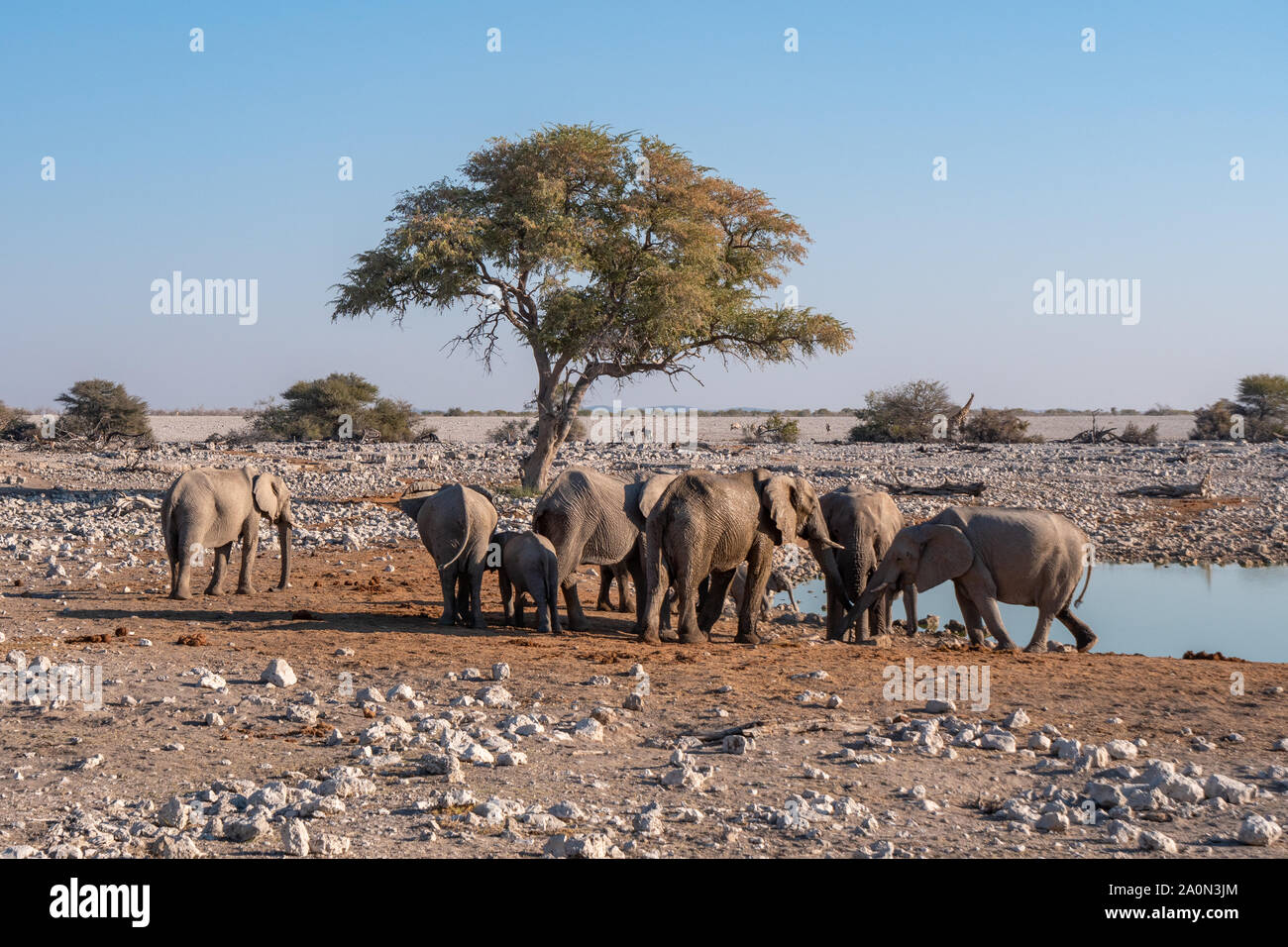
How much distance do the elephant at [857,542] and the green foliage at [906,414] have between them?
34.9m

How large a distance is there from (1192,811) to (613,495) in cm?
747

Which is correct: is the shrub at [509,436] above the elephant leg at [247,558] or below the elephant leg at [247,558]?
above

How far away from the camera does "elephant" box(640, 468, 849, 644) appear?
11.5 m

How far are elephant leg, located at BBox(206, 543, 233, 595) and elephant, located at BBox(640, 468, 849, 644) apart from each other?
5.03m

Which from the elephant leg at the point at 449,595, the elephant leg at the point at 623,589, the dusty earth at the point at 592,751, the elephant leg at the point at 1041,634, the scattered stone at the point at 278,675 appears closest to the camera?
the dusty earth at the point at 592,751

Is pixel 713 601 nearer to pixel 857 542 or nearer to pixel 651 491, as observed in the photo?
pixel 651 491

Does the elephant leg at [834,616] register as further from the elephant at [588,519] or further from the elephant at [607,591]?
the elephant at [607,591]

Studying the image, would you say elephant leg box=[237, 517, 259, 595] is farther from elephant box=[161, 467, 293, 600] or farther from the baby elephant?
the baby elephant

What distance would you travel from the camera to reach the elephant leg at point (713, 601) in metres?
12.5

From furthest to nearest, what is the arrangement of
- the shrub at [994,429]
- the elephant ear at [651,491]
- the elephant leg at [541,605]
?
the shrub at [994,429] < the elephant ear at [651,491] < the elephant leg at [541,605]

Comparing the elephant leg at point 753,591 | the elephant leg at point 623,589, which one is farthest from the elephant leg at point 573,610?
the elephant leg at point 753,591
